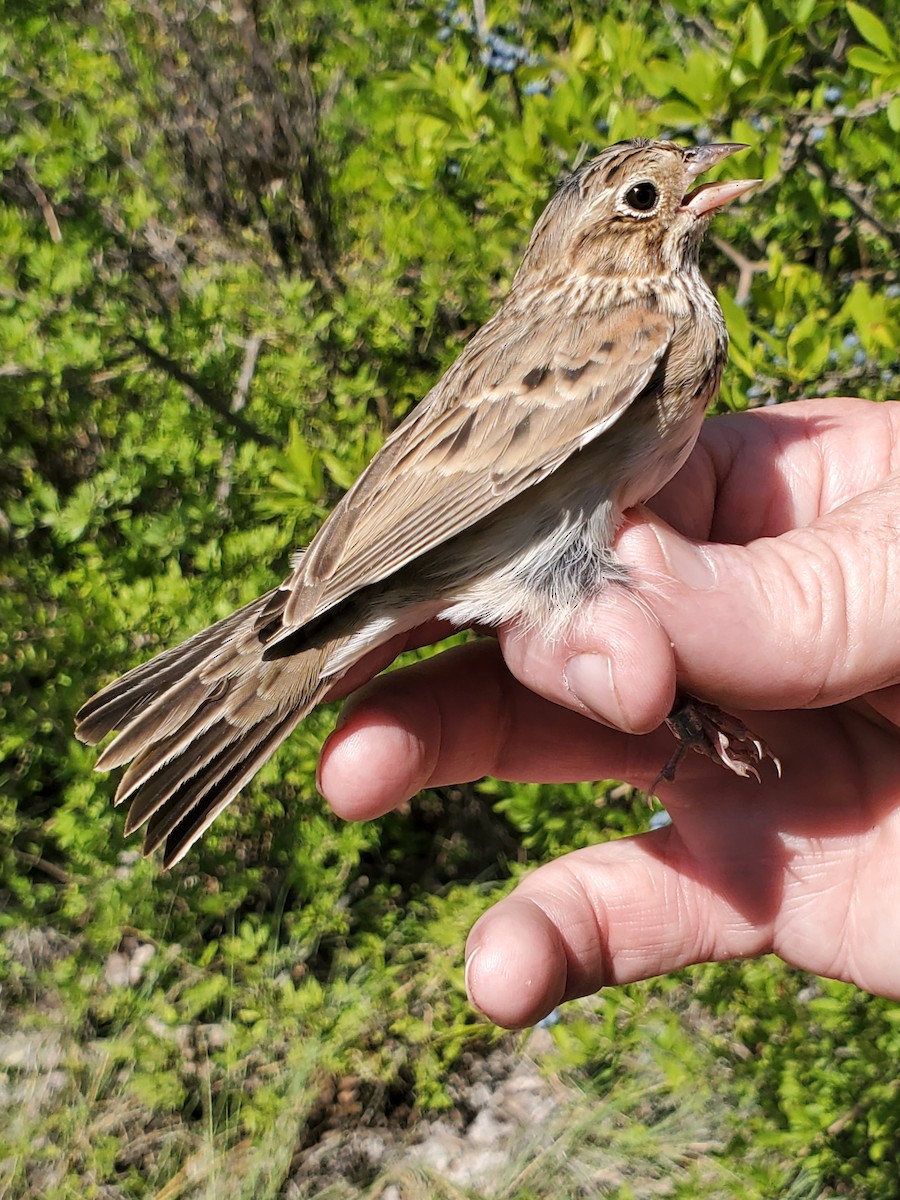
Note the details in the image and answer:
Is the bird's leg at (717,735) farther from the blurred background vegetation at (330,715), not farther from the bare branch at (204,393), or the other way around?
the bare branch at (204,393)


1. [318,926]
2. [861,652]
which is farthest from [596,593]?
[318,926]

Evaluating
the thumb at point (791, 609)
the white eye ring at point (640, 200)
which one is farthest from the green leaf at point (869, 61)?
the thumb at point (791, 609)

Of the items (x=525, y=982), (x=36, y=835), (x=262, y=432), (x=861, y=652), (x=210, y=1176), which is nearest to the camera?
(x=861, y=652)

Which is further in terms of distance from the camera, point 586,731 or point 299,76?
point 299,76

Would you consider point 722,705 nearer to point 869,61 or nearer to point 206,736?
point 206,736

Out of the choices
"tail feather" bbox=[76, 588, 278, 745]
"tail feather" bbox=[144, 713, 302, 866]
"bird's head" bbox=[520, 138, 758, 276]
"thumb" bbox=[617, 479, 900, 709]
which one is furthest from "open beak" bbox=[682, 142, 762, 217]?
"tail feather" bbox=[144, 713, 302, 866]

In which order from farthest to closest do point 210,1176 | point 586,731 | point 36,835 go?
point 36,835 < point 210,1176 < point 586,731

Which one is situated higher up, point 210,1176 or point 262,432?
point 262,432

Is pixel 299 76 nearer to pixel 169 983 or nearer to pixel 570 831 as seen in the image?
pixel 570 831
